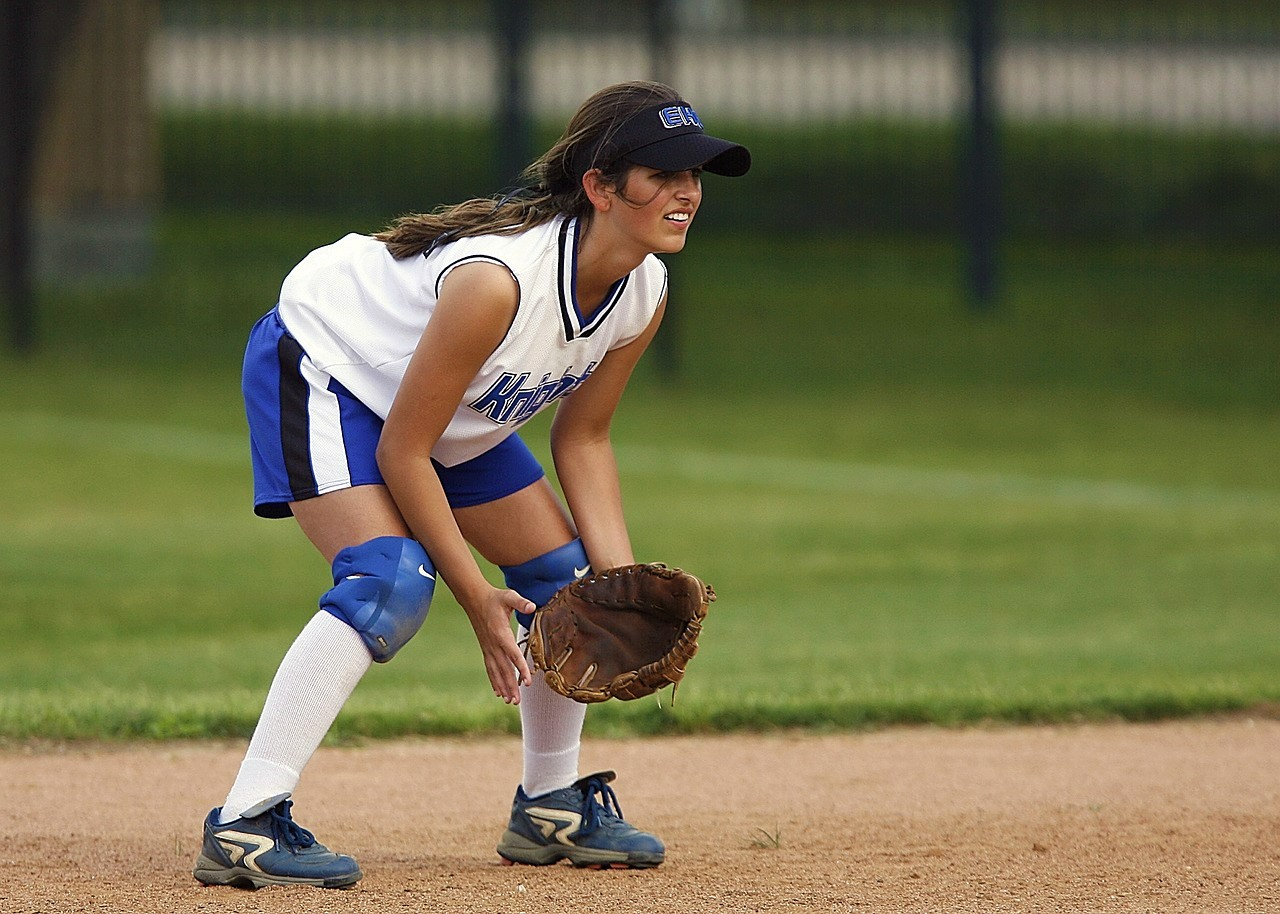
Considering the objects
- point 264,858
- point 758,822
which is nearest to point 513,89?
point 758,822

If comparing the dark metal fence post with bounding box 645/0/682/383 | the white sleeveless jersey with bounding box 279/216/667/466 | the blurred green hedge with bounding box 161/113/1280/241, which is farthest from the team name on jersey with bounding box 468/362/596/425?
the blurred green hedge with bounding box 161/113/1280/241

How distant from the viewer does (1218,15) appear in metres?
29.0

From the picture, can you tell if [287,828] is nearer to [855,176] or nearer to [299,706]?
[299,706]

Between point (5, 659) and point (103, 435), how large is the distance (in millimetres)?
6190

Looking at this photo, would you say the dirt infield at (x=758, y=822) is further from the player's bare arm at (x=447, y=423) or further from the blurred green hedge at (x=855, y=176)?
the blurred green hedge at (x=855, y=176)

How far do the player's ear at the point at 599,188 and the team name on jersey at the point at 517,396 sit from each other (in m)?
0.35

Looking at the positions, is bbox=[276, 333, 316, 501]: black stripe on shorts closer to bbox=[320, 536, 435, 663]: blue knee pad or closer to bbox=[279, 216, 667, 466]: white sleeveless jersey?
bbox=[279, 216, 667, 466]: white sleeveless jersey

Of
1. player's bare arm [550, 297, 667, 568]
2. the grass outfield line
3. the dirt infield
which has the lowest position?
the grass outfield line

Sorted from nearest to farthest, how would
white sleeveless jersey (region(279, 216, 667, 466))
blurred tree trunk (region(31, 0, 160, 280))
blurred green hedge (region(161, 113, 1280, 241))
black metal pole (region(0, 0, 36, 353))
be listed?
white sleeveless jersey (region(279, 216, 667, 466)), black metal pole (region(0, 0, 36, 353)), blurred tree trunk (region(31, 0, 160, 280)), blurred green hedge (region(161, 113, 1280, 241))

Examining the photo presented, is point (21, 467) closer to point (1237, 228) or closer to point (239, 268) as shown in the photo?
point (239, 268)

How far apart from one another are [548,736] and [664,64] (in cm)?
1105

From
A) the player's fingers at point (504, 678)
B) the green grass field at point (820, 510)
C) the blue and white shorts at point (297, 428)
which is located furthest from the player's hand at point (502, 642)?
the green grass field at point (820, 510)

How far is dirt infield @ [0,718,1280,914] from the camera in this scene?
3.50 meters

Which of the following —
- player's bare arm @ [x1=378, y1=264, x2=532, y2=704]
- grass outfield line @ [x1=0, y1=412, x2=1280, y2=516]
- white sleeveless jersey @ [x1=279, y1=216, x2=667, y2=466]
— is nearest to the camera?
player's bare arm @ [x1=378, y1=264, x2=532, y2=704]
